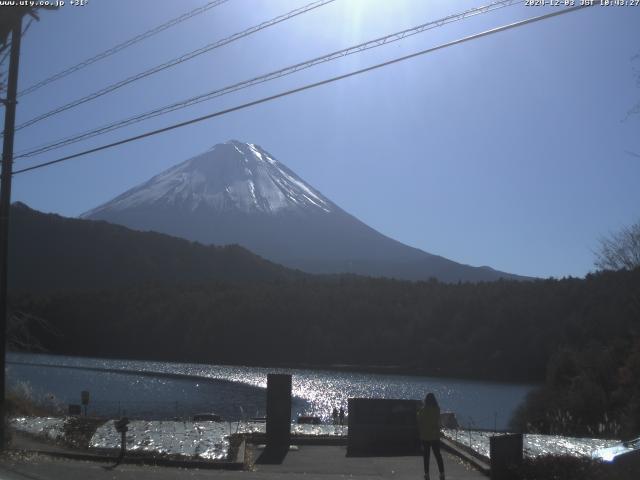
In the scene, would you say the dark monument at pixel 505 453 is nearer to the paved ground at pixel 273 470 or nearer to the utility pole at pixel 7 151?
the paved ground at pixel 273 470

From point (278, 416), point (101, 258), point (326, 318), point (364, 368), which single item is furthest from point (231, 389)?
point (101, 258)

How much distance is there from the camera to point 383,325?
74688 millimetres

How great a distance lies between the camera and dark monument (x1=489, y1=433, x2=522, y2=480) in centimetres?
1195

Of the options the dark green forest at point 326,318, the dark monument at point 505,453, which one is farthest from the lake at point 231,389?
the dark monument at point 505,453

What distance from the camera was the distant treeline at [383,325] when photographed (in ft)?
133

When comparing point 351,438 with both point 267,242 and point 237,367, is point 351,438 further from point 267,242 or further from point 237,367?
point 267,242

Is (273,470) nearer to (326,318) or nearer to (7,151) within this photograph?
(7,151)

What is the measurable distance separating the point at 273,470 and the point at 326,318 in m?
65.6

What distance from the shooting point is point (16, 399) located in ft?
74.9

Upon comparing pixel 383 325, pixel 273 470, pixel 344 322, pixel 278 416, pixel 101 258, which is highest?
pixel 101 258

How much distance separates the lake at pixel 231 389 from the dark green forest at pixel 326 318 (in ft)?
11.6

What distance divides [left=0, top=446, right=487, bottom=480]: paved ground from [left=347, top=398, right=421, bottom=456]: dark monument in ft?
2.53

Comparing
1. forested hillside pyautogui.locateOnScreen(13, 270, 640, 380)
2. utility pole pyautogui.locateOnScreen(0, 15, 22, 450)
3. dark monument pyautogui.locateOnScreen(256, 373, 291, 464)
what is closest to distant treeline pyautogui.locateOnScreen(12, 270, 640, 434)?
forested hillside pyautogui.locateOnScreen(13, 270, 640, 380)

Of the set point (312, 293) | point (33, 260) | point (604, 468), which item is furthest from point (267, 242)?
point (604, 468)
